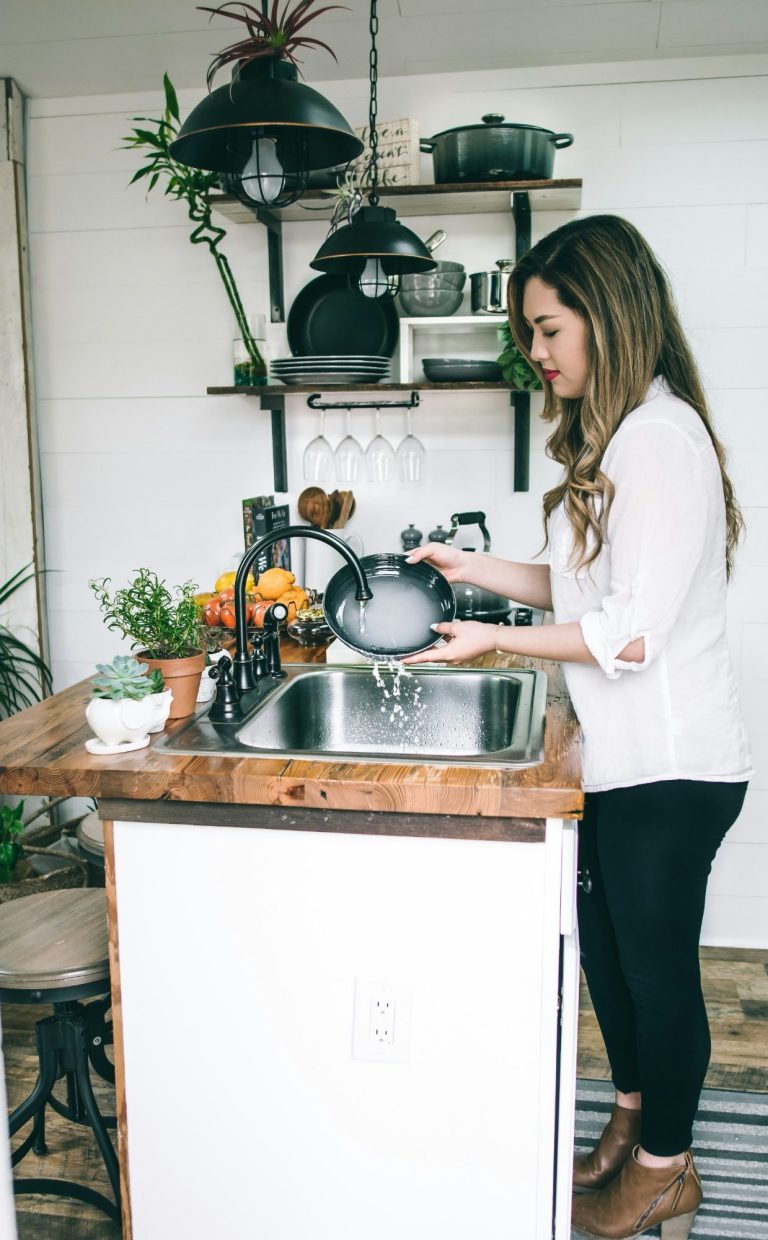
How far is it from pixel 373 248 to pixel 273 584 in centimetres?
90

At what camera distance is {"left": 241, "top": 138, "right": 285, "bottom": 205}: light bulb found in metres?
1.84

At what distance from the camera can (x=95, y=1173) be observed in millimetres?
2119

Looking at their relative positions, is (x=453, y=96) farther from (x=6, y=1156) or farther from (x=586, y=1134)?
(x=6, y=1156)

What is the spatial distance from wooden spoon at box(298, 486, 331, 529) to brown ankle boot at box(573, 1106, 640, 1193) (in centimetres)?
177

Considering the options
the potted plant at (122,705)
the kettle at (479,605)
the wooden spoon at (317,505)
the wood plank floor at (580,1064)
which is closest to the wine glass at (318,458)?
the wooden spoon at (317,505)

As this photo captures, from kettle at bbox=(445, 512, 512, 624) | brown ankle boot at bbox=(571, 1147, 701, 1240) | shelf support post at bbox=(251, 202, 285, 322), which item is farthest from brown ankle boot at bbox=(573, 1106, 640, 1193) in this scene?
shelf support post at bbox=(251, 202, 285, 322)

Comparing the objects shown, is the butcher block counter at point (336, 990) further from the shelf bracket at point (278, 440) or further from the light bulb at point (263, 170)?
the shelf bracket at point (278, 440)

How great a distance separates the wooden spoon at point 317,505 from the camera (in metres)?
3.16

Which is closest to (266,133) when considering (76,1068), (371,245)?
(371,245)

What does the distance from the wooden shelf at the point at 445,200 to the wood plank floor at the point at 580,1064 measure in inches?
84.6

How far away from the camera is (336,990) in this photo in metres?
1.62

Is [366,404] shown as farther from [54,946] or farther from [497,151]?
[54,946]

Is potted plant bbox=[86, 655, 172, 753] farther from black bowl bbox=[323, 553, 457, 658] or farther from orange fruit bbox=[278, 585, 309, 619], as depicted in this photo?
orange fruit bbox=[278, 585, 309, 619]

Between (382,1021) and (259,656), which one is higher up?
(259,656)
